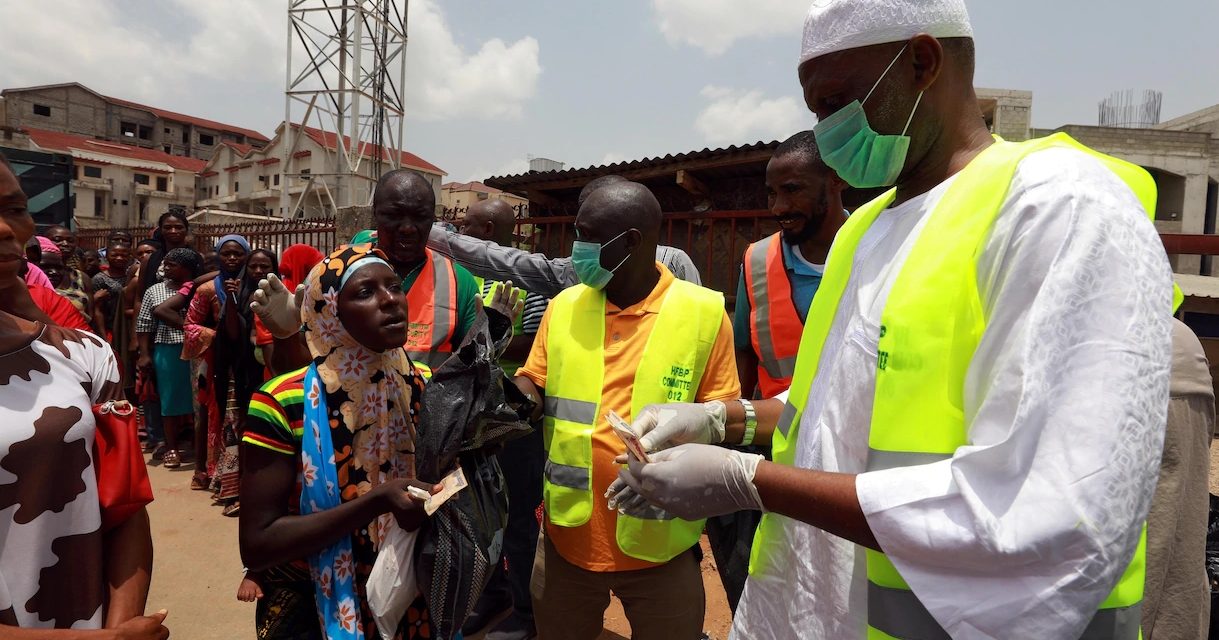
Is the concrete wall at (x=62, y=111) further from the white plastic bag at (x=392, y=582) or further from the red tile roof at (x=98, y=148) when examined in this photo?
the white plastic bag at (x=392, y=582)

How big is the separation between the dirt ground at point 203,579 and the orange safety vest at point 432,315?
1.66 meters

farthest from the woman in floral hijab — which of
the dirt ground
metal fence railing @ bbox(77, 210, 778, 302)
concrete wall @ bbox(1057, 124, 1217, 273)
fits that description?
concrete wall @ bbox(1057, 124, 1217, 273)

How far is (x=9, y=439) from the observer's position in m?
1.27

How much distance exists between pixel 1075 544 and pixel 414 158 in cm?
4445

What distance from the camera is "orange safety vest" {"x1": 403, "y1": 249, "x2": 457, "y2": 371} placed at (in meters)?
3.00

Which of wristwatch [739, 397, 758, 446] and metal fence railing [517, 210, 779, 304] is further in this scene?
metal fence railing [517, 210, 779, 304]

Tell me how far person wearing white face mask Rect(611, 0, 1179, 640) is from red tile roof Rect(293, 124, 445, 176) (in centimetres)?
1979

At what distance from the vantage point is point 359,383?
6.60ft

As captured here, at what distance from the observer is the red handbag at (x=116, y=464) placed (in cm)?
148

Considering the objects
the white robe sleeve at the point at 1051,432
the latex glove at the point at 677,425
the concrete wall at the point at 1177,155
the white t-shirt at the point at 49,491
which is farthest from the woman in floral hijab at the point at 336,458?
the concrete wall at the point at 1177,155

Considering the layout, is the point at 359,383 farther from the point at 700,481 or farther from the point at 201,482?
the point at 201,482

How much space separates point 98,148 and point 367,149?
2716cm

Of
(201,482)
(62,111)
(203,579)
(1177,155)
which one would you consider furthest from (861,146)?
(62,111)

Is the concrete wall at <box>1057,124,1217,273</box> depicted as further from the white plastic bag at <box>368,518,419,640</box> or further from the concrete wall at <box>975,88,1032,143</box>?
the white plastic bag at <box>368,518,419,640</box>
